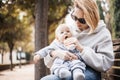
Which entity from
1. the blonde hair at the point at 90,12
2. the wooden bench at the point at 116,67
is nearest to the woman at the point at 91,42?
the blonde hair at the point at 90,12

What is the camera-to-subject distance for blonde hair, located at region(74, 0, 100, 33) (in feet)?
8.71

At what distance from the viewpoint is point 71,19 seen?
2.94 m

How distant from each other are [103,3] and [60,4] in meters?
4.17

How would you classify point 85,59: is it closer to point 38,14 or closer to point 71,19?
point 71,19

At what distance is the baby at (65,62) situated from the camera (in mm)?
2428

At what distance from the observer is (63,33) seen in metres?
2.71

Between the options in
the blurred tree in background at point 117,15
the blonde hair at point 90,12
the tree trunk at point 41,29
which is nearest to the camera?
the blonde hair at point 90,12

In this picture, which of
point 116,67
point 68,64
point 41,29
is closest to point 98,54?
point 68,64

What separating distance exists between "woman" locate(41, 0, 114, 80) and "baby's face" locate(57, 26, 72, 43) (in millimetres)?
92

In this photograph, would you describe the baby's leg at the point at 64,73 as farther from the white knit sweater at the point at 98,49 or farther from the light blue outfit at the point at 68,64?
the white knit sweater at the point at 98,49

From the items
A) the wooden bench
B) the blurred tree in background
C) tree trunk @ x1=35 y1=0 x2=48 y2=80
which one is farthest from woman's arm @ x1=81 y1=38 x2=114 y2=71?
the blurred tree in background

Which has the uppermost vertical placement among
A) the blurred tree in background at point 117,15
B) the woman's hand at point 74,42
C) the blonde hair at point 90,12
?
the blurred tree in background at point 117,15

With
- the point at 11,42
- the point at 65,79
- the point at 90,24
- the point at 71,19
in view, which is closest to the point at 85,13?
the point at 90,24

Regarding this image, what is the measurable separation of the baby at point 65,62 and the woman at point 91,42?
0.14 feet
